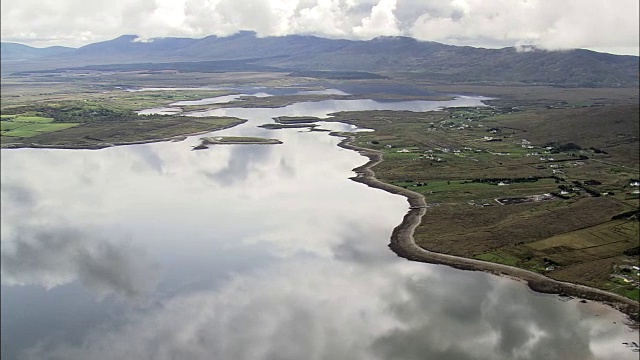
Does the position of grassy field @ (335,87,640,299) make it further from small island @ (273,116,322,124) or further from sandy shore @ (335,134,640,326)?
small island @ (273,116,322,124)

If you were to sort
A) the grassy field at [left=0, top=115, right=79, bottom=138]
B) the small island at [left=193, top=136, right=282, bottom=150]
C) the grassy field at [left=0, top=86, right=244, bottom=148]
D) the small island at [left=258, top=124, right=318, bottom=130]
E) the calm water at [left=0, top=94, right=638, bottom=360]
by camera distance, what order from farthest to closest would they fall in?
the small island at [left=258, top=124, right=318, bottom=130] < the small island at [left=193, top=136, right=282, bottom=150] < the grassy field at [left=0, top=115, right=79, bottom=138] < the grassy field at [left=0, top=86, right=244, bottom=148] < the calm water at [left=0, top=94, right=638, bottom=360]

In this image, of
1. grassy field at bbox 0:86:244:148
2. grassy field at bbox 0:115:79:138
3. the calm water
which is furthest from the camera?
grassy field at bbox 0:115:79:138

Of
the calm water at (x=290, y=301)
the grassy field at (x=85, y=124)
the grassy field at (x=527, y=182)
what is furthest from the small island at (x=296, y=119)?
the calm water at (x=290, y=301)

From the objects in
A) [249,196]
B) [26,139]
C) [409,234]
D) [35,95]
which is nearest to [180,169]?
[249,196]

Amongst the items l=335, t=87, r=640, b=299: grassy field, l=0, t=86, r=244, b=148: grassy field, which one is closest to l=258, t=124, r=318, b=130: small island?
l=0, t=86, r=244, b=148: grassy field

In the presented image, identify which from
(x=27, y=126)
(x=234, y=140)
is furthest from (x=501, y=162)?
(x=27, y=126)

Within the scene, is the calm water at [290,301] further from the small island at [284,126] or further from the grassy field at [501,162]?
the small island at [284,126]

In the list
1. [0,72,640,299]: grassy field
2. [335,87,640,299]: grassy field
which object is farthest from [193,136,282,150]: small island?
[335,87,640,299]: grassy field

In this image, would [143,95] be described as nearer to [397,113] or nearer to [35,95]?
[35,95]

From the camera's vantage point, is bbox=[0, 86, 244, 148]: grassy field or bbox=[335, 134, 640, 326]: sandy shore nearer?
bbox=[335, 134, 640, 326]: sandy shore

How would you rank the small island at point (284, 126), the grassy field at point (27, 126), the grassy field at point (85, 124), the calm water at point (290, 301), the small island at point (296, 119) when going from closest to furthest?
the calm water at point (290, 301)
the grassy field at point (85, 124)
the grassy field at point (27, 126)
the small island at point (284, 126)
the small island at point (296, 119)

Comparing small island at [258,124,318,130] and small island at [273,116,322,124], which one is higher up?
small island at [273,116,322,124]
